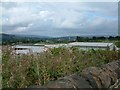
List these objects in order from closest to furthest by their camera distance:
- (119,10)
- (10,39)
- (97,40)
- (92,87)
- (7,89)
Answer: (92,87)
(7,89)
(10,39)
(119,10)
(97,40)

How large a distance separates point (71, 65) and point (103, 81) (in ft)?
6.37

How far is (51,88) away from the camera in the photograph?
323cm

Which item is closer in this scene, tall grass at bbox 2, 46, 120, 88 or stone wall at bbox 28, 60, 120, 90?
stone wall at bbox 28, 60, 120, 90

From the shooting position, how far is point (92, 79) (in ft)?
14.1

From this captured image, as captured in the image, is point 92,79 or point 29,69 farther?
point 29,69

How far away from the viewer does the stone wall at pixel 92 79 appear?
351 cm

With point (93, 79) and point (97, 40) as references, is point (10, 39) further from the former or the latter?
point (97, 40)

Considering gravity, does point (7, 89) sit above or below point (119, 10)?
below

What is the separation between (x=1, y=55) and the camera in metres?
6.03

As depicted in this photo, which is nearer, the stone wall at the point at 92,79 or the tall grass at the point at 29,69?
the stone wall at the point at 92,79

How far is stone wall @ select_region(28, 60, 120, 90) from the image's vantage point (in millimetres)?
3508

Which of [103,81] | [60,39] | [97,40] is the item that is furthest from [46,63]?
[97,40]

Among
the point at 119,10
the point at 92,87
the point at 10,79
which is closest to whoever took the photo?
the point at 92,87

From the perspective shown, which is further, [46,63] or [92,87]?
[46,63]
